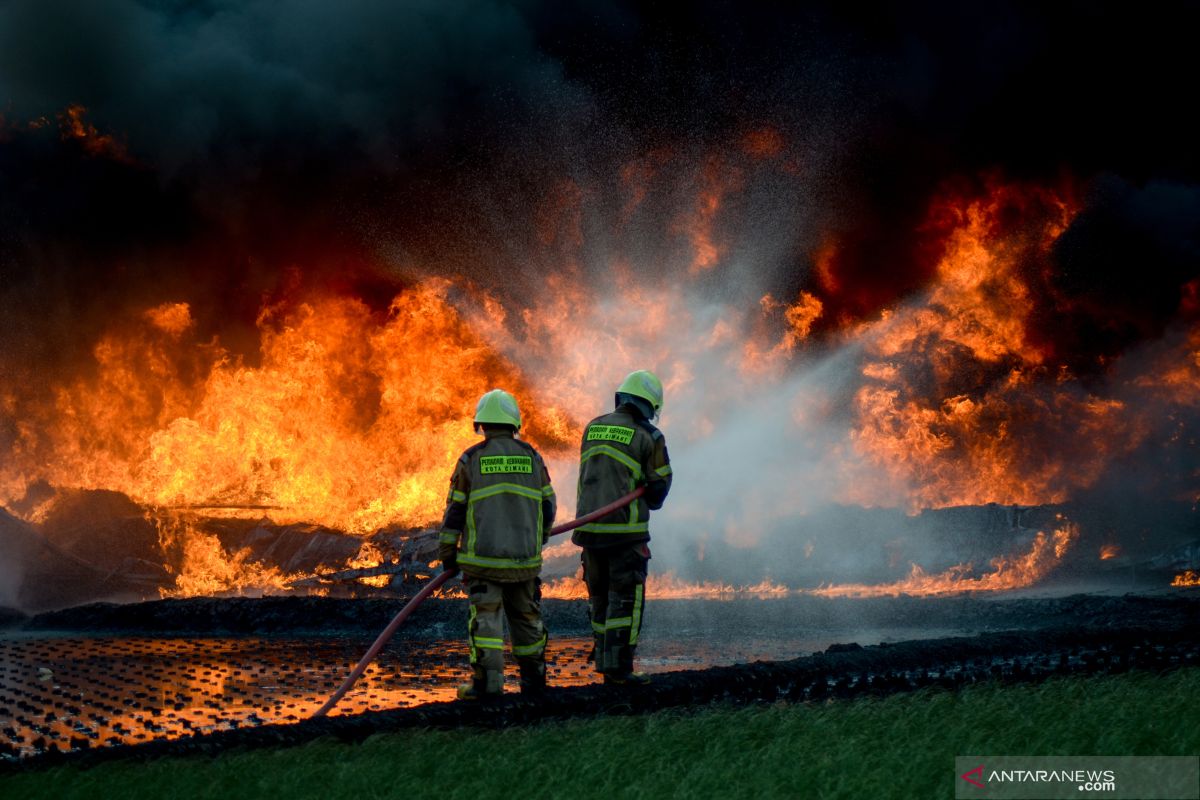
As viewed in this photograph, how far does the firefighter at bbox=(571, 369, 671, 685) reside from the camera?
759 cm

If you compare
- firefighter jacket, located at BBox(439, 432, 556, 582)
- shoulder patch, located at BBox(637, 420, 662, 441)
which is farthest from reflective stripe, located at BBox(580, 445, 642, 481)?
firefighter jacket, located at BBox(439, 432, 556, 582)

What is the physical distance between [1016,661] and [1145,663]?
1.00 metres

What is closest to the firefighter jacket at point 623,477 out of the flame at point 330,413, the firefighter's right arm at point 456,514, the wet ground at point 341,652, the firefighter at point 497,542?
the firefighter at point 497,542

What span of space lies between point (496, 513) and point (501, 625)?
0.75 m

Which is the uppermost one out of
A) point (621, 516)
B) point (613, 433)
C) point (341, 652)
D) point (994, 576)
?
point (613, 433)

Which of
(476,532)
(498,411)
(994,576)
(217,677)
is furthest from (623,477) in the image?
(994,576)

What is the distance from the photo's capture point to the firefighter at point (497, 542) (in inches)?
278

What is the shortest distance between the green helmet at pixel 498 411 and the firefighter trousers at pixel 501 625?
1094mm

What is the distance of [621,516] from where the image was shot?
764 centimetres

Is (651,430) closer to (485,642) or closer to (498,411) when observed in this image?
(498,411)

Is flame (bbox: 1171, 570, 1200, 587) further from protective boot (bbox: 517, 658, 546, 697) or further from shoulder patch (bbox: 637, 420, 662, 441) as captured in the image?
protective boot (bbox: 517, 658, 546, 697)

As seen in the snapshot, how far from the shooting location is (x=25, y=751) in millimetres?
6727

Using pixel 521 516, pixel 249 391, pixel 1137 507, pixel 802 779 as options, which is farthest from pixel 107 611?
pixel 1137 507

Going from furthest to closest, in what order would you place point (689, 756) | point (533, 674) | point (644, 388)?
point (644, 388), point (533, 674), point (689, 756)
